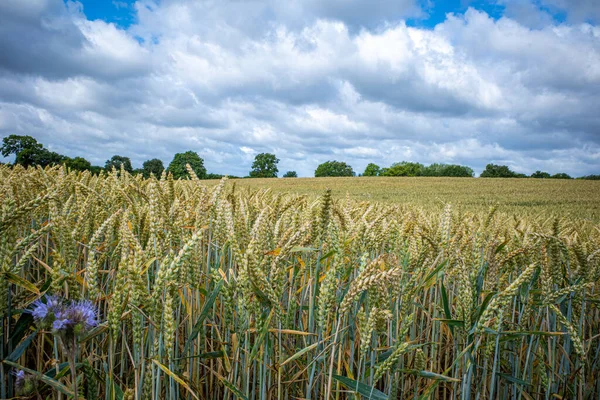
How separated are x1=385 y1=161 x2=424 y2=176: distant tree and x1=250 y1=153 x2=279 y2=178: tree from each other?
2926cm

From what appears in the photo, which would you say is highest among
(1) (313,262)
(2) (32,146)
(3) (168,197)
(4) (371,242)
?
(2) (32,146)

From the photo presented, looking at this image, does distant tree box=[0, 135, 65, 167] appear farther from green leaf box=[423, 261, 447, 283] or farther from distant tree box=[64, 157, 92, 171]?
green leaf box=[423, 261, 447, 283]

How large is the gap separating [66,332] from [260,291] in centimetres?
49

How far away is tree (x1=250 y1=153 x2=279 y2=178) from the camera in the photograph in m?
88.4

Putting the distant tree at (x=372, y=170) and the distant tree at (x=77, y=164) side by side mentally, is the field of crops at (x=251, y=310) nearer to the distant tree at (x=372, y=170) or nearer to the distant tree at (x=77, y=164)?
the distant tree at (x=77, y=164)

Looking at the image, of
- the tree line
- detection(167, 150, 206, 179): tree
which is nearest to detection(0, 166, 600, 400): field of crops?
the tree line

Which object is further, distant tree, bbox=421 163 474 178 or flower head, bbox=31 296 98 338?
distant tree, bbox=421 163 474 178

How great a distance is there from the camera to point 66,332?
0.84m

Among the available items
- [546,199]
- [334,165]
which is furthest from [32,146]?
[334,165]

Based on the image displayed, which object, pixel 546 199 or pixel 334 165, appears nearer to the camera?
pixel 546 199

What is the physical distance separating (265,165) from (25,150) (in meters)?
51.8

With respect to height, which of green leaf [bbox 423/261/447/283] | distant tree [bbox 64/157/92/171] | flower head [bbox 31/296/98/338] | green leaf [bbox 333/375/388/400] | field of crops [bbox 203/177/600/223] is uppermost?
distant tree [bbox 64/157/92/171]

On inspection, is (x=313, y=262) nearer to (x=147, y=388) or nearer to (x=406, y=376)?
(x=406, y=376)

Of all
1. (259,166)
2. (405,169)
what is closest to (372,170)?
(405,169)
